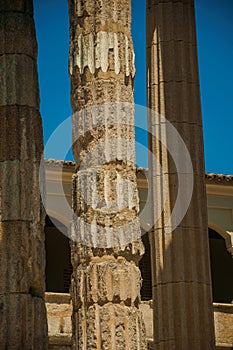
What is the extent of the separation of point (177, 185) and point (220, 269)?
15.7 metres

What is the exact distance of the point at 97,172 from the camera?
16.2m

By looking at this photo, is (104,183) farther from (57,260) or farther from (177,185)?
(57,260)

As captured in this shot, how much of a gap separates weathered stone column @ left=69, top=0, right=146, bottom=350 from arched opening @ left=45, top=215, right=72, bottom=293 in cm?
1568

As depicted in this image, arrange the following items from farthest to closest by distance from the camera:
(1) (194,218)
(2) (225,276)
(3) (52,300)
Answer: (2) (225,276) < (3) (52,300) < (1) (194,218)

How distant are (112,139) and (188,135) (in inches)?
147

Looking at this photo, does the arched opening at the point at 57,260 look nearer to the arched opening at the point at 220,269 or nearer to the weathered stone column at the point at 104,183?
the arched opening at the point at 220,269

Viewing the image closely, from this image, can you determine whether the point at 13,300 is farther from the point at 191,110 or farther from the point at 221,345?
the point at 221,345

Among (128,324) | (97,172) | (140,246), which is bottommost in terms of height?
(128,324)

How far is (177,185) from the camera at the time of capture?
19.5 m

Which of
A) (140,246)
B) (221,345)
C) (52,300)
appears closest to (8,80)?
(140,246)

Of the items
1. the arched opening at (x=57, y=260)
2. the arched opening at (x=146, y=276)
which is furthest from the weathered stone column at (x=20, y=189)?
the arched opening at (x=57, y=260)

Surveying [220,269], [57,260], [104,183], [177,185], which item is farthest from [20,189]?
[220,269]

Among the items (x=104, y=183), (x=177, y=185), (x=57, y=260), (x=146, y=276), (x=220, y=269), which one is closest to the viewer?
(x=104, y=183)

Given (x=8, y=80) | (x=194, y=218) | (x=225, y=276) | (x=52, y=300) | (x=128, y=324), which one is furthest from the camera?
(x=225, y=276)
